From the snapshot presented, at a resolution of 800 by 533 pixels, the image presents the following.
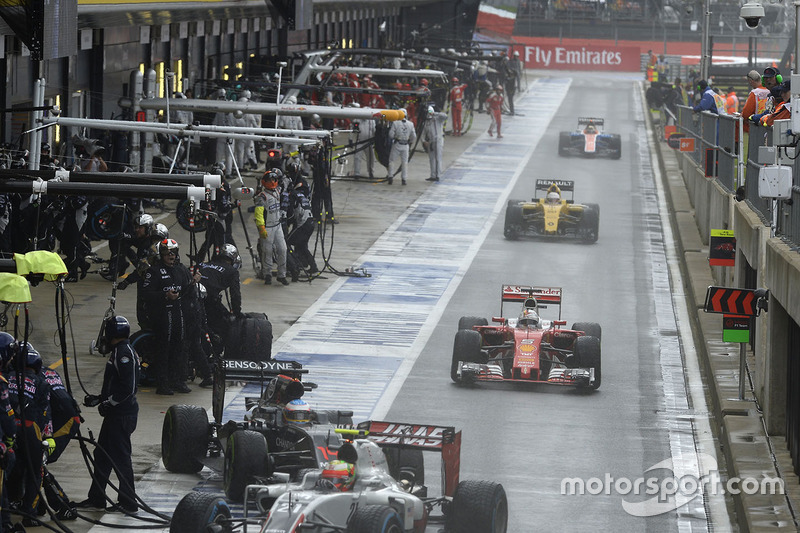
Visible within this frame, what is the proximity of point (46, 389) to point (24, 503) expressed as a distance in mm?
967

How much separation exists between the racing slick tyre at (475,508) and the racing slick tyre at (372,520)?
0.82 meters

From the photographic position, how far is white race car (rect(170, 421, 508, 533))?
1088 cm

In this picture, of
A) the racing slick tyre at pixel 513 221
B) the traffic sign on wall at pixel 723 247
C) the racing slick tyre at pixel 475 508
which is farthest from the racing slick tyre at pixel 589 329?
the racing slick tyre at pixel 513 221

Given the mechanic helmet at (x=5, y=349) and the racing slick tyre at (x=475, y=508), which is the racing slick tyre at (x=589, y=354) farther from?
the mechanic helmet at (x=5, y=349)

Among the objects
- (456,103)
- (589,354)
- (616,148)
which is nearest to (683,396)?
(589,354)

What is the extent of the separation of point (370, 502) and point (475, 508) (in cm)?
86

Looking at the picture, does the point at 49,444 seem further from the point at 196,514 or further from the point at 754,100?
the point at 754,100

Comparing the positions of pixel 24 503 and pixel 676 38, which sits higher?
pixel 676 38

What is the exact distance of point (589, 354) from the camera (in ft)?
58.4

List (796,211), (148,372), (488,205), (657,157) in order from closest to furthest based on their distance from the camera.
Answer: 1. (796,211)
2. (148,372)
3. (488,205)
4. (657,157)

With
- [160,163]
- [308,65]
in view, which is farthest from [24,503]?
[308,65]

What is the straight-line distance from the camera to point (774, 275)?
1559 cm

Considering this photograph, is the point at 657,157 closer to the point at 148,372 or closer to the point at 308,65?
the point at 308,65

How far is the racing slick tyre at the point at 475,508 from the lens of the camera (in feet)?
37.9
